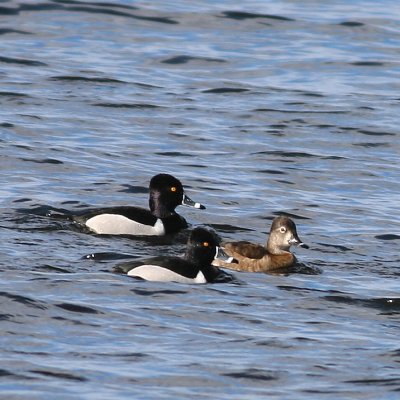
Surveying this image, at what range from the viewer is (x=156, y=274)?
1268cm

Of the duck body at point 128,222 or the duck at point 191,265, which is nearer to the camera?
the duck at point 191,265

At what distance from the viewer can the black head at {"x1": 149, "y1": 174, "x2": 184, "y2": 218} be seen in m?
16.1

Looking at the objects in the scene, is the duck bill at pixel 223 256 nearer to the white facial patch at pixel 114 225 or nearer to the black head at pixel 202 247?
the black head at pixel 202 247

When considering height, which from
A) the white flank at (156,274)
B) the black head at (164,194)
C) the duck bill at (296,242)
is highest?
the black head at (164,194)

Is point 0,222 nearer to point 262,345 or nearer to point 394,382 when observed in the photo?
point 262,345

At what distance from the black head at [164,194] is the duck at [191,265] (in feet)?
7.48

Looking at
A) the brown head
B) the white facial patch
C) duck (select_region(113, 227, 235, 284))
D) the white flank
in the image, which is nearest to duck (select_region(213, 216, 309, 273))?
the brown head

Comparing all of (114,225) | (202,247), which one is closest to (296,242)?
(202,247)

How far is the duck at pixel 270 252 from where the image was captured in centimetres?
1388

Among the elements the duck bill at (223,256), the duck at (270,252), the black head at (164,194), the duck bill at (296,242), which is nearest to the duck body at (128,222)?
the black head at (164,194)

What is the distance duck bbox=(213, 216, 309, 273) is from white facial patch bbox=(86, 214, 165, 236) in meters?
1.25

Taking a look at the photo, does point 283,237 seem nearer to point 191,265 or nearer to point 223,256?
point 223,256

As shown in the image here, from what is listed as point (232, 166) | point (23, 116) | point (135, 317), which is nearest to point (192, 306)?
point (135, 317)

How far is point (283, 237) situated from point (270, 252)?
7.8 inches
